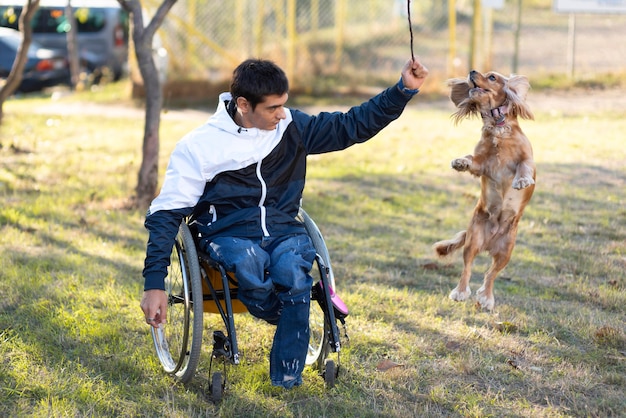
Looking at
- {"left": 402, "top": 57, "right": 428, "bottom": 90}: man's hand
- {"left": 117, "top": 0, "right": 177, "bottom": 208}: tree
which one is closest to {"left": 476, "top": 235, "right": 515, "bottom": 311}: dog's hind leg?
{"left": 402, "top": 57, "right": 428, "bottom": 90}: man's hand

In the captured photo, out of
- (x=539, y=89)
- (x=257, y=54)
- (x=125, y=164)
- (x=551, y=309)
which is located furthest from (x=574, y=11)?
(x=551, y=309)

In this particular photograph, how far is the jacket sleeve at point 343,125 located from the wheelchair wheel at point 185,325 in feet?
2.37

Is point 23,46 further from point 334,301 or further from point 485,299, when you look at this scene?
point 334,301

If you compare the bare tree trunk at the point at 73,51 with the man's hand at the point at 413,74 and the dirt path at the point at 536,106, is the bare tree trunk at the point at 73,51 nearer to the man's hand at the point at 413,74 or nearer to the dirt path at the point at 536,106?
the dirt path at the point at 536,106

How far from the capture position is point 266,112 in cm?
371

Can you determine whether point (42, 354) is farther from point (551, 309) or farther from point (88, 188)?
point (88, 188)

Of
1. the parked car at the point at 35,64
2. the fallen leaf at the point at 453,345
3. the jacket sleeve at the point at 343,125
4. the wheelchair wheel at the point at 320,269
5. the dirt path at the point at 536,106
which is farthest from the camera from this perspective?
the parked car at the point at 35,64

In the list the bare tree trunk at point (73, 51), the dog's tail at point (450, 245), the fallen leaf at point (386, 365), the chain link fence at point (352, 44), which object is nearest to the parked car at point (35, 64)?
the bare tree trunk at point (73, 51)

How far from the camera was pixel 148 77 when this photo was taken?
22.6 feet

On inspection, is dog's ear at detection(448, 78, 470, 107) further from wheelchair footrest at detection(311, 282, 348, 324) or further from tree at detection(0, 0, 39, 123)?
tree at detection(0, 0, 39, 123)

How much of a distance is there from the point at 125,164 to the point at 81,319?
4.69m

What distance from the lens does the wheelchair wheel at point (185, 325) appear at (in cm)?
350

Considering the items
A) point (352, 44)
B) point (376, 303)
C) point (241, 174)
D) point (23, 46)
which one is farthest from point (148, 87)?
point (352, 44)

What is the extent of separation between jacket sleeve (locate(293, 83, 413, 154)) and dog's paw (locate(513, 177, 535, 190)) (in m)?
0.64
